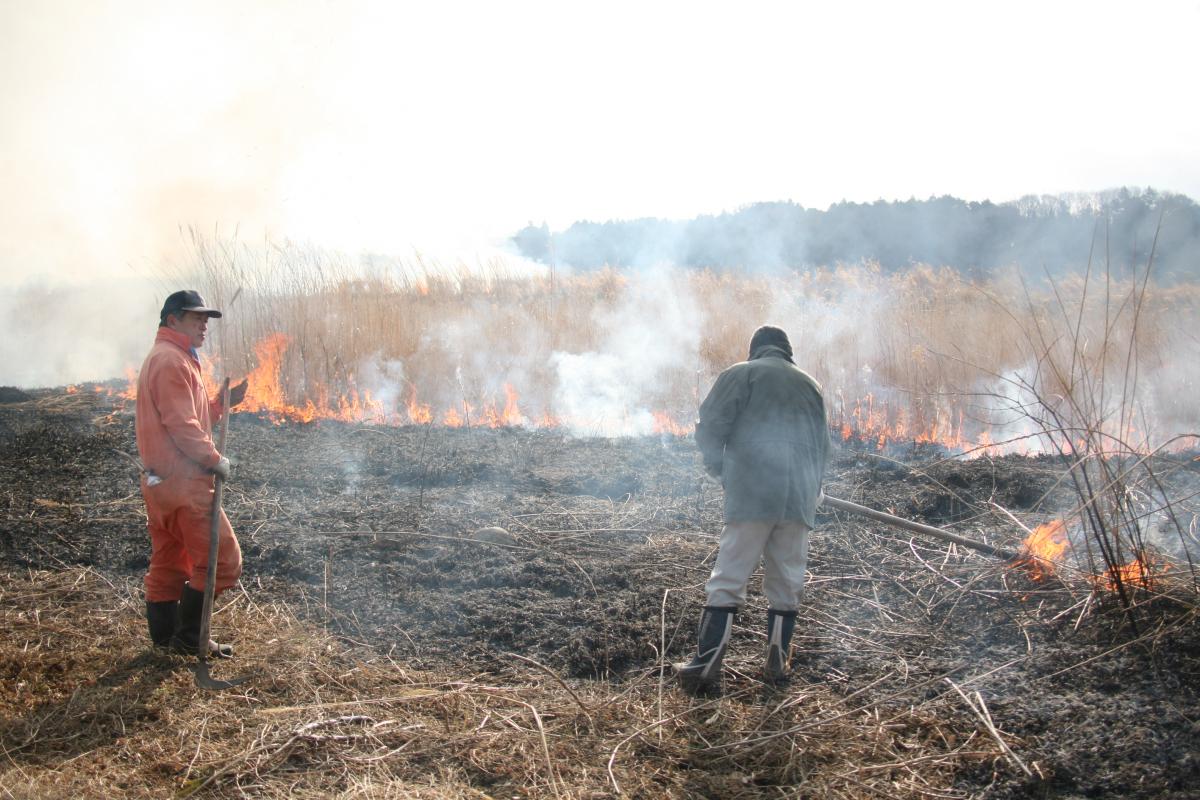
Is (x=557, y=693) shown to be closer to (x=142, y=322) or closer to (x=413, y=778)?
(x=413, y=778)

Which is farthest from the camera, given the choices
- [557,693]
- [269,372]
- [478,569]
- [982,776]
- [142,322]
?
[142,322]

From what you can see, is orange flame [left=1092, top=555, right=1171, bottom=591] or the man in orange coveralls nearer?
orange flame [left=1092, top=555, right=1171, bottom=591]

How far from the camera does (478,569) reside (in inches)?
230

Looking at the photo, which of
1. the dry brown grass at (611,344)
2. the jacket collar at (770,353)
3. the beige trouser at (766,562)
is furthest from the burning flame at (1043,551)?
the dry brown grass at (611,344)

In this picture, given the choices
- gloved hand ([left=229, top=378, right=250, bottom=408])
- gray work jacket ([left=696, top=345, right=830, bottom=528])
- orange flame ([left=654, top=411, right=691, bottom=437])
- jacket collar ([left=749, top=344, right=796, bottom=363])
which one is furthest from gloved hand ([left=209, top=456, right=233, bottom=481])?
orange flame ([left=654, top=411, right=691, bottom=437])

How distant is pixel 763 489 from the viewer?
4270 mm

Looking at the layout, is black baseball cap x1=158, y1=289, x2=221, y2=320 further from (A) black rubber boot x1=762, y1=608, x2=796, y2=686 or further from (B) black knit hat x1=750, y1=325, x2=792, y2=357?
(A) black rubber boot x1=762, y1=608, x2=796, y2=686

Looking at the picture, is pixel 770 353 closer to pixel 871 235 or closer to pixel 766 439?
pixel 766 439

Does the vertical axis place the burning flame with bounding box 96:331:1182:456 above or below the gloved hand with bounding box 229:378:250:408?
below

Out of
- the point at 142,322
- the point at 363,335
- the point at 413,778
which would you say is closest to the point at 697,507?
the point at 413,778

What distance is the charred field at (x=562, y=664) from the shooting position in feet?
11.0

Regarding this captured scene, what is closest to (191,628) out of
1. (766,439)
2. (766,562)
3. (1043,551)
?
(766,562)

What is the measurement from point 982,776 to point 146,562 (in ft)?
18.4

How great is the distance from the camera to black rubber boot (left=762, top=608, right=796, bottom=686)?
431cm
